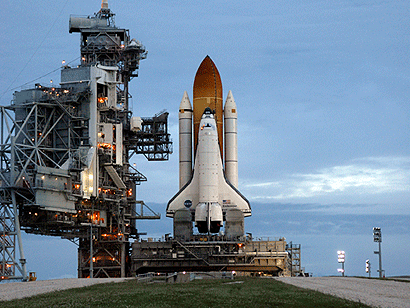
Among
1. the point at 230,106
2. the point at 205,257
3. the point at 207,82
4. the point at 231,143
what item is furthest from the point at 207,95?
the point at 205,257

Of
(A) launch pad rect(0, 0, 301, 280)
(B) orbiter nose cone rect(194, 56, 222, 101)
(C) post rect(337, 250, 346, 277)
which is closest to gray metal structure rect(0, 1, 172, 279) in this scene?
(A) launch pad rect(0, 0, 301, 280)

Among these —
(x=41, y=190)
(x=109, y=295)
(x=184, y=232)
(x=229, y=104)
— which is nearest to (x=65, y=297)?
(x=109, y=295)

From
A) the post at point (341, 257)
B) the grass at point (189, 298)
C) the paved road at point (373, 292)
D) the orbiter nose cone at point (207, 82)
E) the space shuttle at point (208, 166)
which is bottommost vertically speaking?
the paved road at point (373, 292)

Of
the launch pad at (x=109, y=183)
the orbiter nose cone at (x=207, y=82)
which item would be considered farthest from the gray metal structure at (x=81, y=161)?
the orbiter nose cone at (x=207, y=82)

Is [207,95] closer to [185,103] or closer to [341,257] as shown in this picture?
[185,103]

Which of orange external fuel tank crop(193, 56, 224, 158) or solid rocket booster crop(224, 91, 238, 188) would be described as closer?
solid rocket booster crop(224, 91, 238, 188)

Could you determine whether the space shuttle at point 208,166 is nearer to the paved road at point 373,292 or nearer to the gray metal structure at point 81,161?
the gray metal structure at point 81,161

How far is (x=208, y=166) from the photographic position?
69750mm

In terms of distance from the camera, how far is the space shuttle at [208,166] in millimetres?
69312

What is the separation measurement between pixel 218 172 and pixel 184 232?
296 inches

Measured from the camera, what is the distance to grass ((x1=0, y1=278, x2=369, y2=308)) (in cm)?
2936

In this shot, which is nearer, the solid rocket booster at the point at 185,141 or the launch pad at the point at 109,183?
the launch pad at the point at 109,183

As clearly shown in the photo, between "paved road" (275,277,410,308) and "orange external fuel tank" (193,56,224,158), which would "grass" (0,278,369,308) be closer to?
"paved road" (275,277,410,308)

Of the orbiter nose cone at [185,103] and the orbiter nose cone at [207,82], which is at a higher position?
the orbiter nose cone at [207,82]
